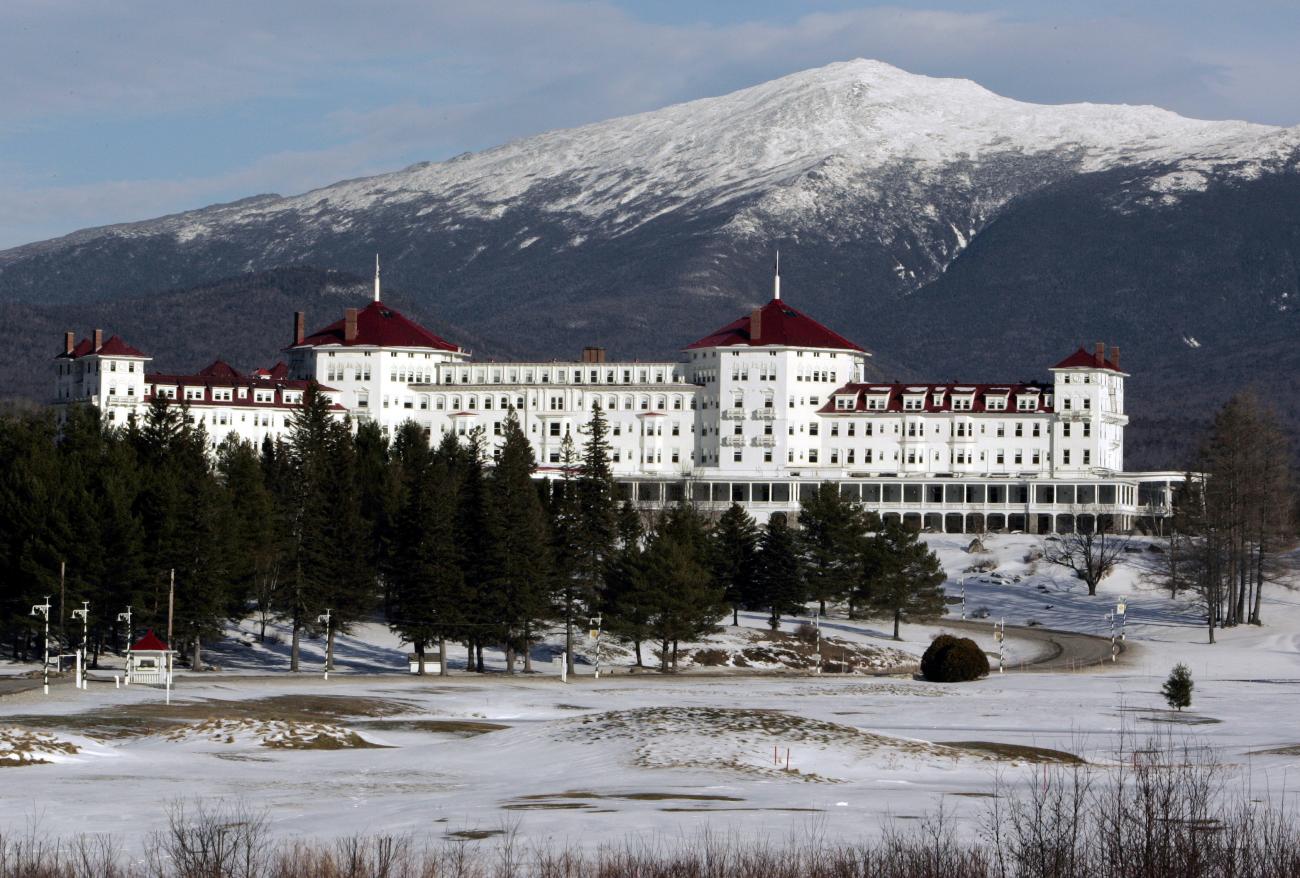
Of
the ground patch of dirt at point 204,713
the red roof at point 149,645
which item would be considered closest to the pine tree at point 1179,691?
the ground patch of dirt at point 204,713

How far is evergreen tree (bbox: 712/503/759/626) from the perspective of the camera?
5167 inches

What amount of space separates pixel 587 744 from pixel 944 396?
130m

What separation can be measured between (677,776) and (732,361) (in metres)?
136

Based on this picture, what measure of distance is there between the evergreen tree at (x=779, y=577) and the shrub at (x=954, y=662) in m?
18.8

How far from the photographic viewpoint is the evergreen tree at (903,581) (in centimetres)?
12900

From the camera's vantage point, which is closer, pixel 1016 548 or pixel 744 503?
pixel 1016 548

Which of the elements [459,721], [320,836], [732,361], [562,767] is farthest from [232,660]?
[732,361]

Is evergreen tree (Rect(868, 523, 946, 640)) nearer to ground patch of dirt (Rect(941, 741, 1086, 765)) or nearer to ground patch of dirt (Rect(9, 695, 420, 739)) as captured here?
ground patch of dirt (Rect(9, 695, 420, 739))

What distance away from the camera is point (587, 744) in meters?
71.1

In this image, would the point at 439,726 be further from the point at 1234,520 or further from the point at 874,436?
the point at 874,436

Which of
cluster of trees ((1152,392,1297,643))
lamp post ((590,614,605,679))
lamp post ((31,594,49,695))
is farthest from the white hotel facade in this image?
lamp post ((31,594,49,695))

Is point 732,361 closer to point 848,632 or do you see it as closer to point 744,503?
point 744,503

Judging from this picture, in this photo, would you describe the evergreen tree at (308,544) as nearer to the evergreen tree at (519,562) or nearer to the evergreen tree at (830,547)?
the evergreen tree at (519,562)

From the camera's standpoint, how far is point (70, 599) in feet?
345
